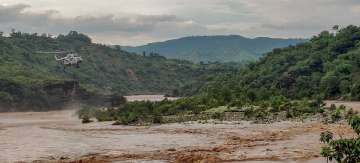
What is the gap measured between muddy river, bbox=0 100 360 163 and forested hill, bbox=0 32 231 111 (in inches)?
2299

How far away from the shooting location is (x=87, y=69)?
14975cm

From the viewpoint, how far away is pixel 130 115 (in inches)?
2044

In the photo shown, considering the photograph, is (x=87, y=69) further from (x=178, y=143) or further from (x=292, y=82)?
(x=178, y=143)

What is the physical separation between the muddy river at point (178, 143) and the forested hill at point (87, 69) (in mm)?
58391

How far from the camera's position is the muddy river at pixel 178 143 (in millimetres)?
26703

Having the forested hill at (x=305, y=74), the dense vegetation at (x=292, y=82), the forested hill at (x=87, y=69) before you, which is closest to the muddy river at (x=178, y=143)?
the dense vegetation at (x=292, y=82)

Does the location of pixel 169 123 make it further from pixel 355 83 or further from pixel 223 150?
pixel 355 83

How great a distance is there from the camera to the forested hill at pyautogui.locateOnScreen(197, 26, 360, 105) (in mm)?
62719

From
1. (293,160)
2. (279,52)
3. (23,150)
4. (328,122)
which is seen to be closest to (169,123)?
(328,122)

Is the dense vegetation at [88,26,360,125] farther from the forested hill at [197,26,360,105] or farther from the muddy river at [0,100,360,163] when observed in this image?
the muddy river at [0,100,360,163]

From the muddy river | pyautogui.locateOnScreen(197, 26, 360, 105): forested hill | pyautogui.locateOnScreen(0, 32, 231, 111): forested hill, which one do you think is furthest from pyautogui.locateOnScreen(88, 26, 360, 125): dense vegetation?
pyautogui.locateOnScreen(0, 32, 231, 111): forested hill

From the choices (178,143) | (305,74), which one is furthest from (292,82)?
(178,143)

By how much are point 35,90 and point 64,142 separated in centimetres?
6471

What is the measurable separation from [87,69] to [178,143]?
118854 millimetres
